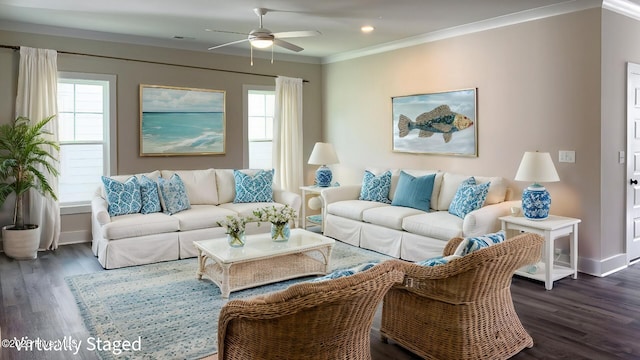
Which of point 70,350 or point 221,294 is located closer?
point 70,350

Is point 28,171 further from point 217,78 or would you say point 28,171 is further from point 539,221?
point 539,221

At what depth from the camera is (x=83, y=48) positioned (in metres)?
5.85

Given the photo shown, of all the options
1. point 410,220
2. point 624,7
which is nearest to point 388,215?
point 410,220

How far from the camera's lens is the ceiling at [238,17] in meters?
4.57

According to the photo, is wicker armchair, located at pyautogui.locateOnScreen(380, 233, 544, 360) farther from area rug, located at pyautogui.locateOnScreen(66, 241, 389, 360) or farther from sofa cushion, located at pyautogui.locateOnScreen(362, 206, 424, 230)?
sofa cushion, located at pyautogui.locateOnScreen(362, 206, 424, 230)

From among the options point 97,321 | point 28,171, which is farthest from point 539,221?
point 28,171

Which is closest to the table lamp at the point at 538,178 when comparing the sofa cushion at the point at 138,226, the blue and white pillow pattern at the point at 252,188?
the blue and white pillow pattern at the point at 252,188

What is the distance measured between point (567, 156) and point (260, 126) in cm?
435

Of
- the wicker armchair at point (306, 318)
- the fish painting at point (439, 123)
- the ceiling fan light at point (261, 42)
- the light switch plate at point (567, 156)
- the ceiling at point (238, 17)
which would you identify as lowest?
the wicker armchair at point (306, 318)

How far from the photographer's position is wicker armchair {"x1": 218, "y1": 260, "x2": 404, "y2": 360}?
211 cm

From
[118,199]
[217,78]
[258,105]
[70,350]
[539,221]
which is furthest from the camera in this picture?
[258,105]

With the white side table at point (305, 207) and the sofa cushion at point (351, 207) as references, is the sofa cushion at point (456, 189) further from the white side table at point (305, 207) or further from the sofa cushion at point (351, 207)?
the white side table at point (305, 207)

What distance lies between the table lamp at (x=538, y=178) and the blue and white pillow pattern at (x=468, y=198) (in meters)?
0.50

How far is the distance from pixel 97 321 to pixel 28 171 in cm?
271
